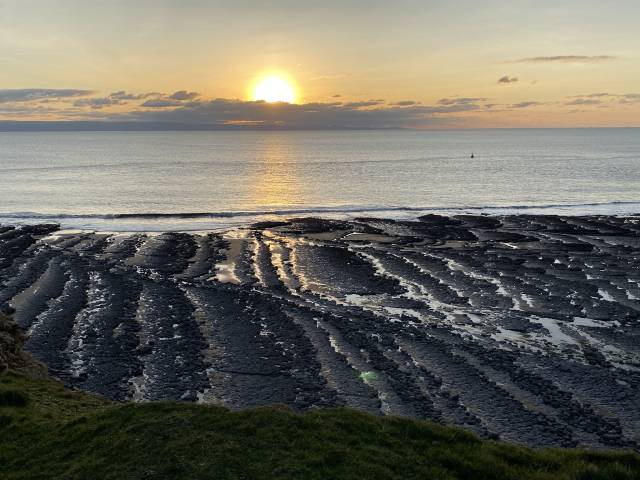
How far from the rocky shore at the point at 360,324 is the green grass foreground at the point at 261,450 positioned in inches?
210

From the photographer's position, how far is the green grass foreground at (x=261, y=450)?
40.8 feet

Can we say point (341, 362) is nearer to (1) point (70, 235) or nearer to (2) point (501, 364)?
(2) point (501, 364)

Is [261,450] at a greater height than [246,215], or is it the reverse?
[261,450]

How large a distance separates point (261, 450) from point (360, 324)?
17700 millimetres

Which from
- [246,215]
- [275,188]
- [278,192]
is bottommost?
[246,215]

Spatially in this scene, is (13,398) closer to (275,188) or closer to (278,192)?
(278,192)

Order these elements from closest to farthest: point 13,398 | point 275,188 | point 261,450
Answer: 1. point 261,450
2. point 13,398
3. point 275,188

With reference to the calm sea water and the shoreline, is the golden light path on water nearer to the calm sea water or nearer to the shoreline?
the calm sea water

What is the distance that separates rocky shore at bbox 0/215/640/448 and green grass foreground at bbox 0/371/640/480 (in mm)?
5337

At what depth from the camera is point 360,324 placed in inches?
1197

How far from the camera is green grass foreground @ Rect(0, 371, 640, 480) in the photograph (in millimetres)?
12422

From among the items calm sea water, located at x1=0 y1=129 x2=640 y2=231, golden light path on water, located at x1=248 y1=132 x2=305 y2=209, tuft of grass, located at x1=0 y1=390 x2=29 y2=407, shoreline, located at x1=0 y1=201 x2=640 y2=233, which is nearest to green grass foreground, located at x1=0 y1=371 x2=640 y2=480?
tuft of grass, located at x1=0 y1=390 x2=29 y2=407

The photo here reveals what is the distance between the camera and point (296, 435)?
13930 millimetres

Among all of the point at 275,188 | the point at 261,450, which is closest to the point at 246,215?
the point at 275,188
